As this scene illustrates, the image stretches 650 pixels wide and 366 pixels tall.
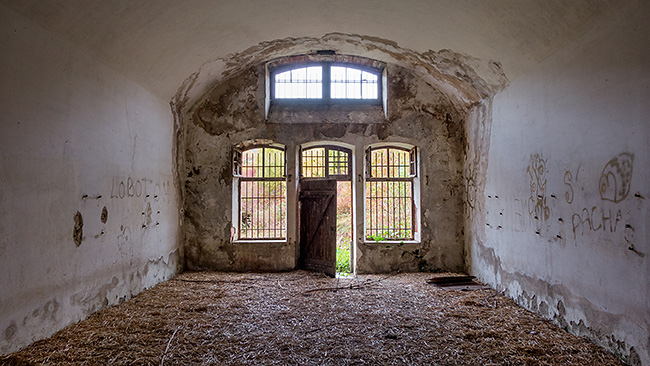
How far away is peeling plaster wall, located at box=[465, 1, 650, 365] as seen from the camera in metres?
2.94

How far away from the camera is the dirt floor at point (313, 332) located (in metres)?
3.14

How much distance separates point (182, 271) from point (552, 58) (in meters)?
6.22

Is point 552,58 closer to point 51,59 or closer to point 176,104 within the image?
point 51,59

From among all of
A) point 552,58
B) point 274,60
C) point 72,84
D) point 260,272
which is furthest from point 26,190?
point 552,58

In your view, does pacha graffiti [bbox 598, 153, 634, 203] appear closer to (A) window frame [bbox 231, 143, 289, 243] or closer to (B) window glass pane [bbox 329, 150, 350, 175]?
(B) window glass pane [bbox 329, 150, 350, 175]

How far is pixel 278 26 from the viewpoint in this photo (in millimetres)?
5336

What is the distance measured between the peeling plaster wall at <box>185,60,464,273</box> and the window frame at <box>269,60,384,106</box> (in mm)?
256

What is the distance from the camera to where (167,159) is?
6121 millimetres

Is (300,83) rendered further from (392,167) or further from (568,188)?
(568,188)

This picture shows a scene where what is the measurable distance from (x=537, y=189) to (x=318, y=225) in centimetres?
363

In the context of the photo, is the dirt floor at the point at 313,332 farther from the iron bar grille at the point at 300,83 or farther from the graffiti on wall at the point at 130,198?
the iron bar grille at the point at 300,83

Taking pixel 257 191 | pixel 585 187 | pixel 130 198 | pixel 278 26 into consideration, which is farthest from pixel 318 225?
pixel 585 187

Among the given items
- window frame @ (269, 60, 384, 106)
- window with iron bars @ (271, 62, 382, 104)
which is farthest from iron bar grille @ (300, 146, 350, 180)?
window with iron bars @ (271, 62, 382, 104)

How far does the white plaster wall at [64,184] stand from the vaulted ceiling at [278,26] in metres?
0.28
